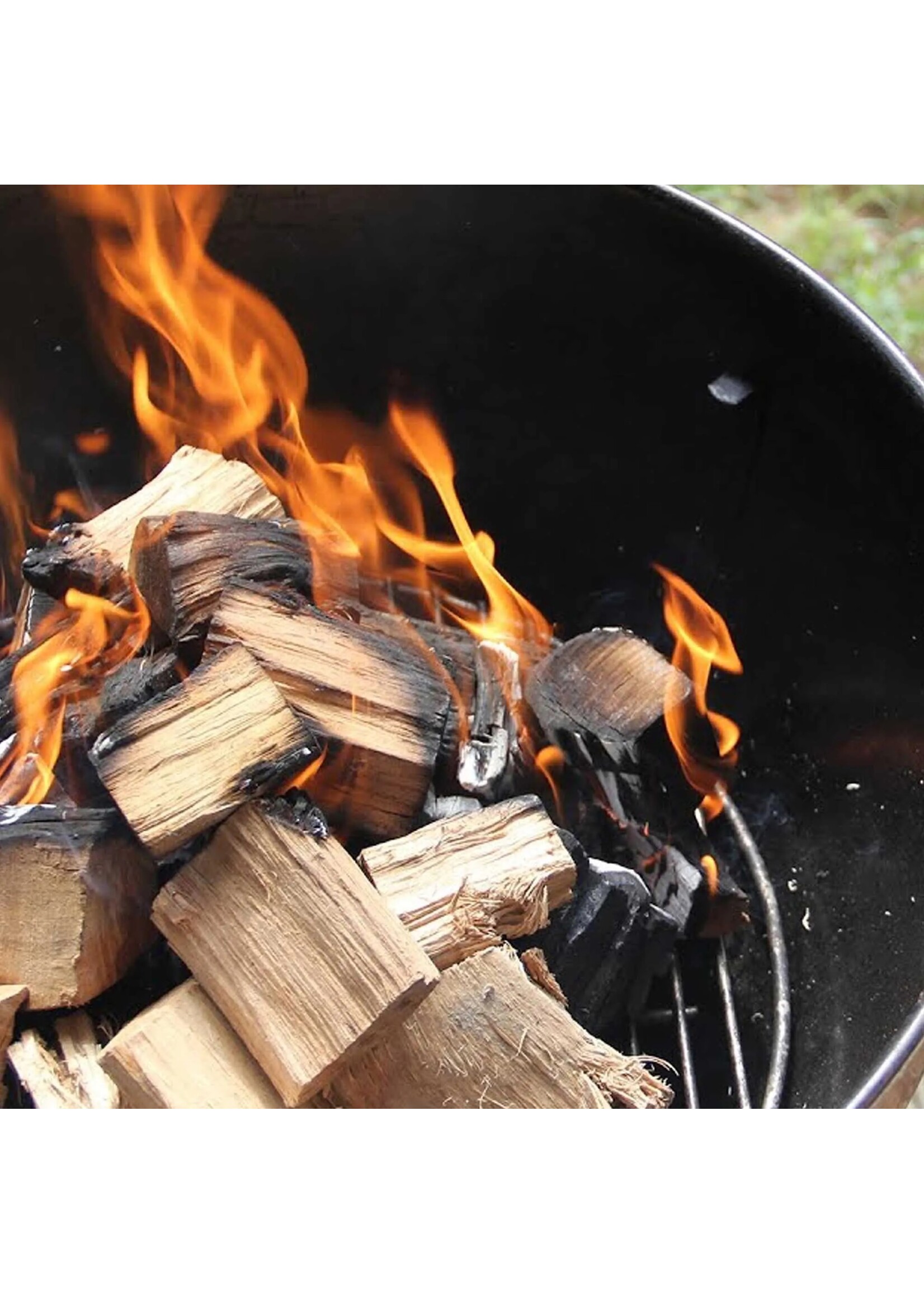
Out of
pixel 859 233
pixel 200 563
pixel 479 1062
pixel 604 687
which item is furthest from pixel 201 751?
pixel 859 233

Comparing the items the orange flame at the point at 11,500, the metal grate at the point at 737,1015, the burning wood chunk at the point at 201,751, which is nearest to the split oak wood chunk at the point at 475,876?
the burning wood chunk at the point at 201,751

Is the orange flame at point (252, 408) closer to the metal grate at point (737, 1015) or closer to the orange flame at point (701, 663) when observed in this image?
the orange flame at point (701, 663)

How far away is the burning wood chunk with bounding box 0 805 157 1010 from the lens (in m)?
1.19

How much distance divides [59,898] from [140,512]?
0.48m

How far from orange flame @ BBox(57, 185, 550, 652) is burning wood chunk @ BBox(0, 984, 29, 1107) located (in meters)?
0.63

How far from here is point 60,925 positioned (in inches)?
47.0

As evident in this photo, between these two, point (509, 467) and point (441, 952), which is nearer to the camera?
point (441, 952)

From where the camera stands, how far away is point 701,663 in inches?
64.2

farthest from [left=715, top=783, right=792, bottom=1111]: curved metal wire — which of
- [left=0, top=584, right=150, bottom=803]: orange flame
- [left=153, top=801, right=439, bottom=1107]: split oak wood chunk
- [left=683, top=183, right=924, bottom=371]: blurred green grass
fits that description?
[left=683, top=183, right=924, bottom=371]: blurred green grass

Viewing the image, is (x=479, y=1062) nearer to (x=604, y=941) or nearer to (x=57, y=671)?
(x=604, y=941)
